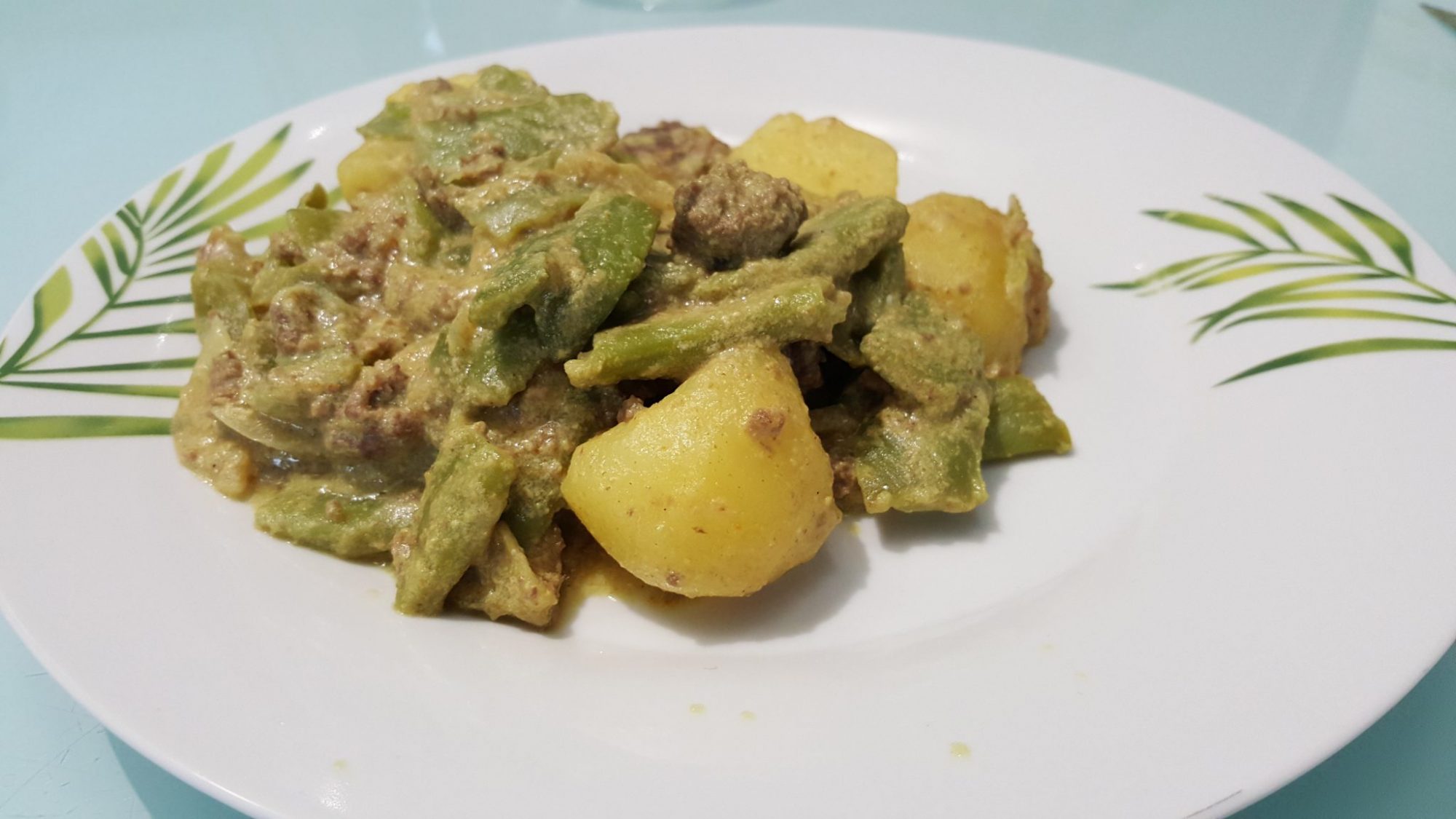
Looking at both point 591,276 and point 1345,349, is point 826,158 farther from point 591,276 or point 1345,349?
point 1345,349

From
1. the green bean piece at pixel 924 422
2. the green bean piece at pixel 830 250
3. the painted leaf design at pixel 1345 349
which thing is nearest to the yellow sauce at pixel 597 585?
the green bean piece at pixel 924 422

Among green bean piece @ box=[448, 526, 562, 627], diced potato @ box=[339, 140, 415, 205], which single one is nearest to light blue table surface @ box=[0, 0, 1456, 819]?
diced potato @ box=[339, 140, 415, 205]

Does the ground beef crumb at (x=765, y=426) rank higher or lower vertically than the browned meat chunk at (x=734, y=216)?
lower

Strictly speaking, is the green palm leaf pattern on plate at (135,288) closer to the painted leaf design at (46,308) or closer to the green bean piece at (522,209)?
the painted leaf design at (46,308)

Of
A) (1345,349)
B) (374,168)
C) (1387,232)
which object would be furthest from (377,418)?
(1387,232)

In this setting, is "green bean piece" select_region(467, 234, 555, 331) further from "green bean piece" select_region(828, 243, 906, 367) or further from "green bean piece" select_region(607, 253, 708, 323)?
"green bean piece" select_region(828, 243, 906, 367)

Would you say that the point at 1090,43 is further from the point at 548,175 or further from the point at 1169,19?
the point at 548,175

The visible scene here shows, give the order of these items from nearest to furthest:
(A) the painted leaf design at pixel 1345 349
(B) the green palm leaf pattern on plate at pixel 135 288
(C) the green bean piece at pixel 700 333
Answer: (C) the green bean piece at pixel 700 333
(A) the painted leaf design at pixel 1345 349
(B) the green palm leaf pattern on plate at pixel 135 288
